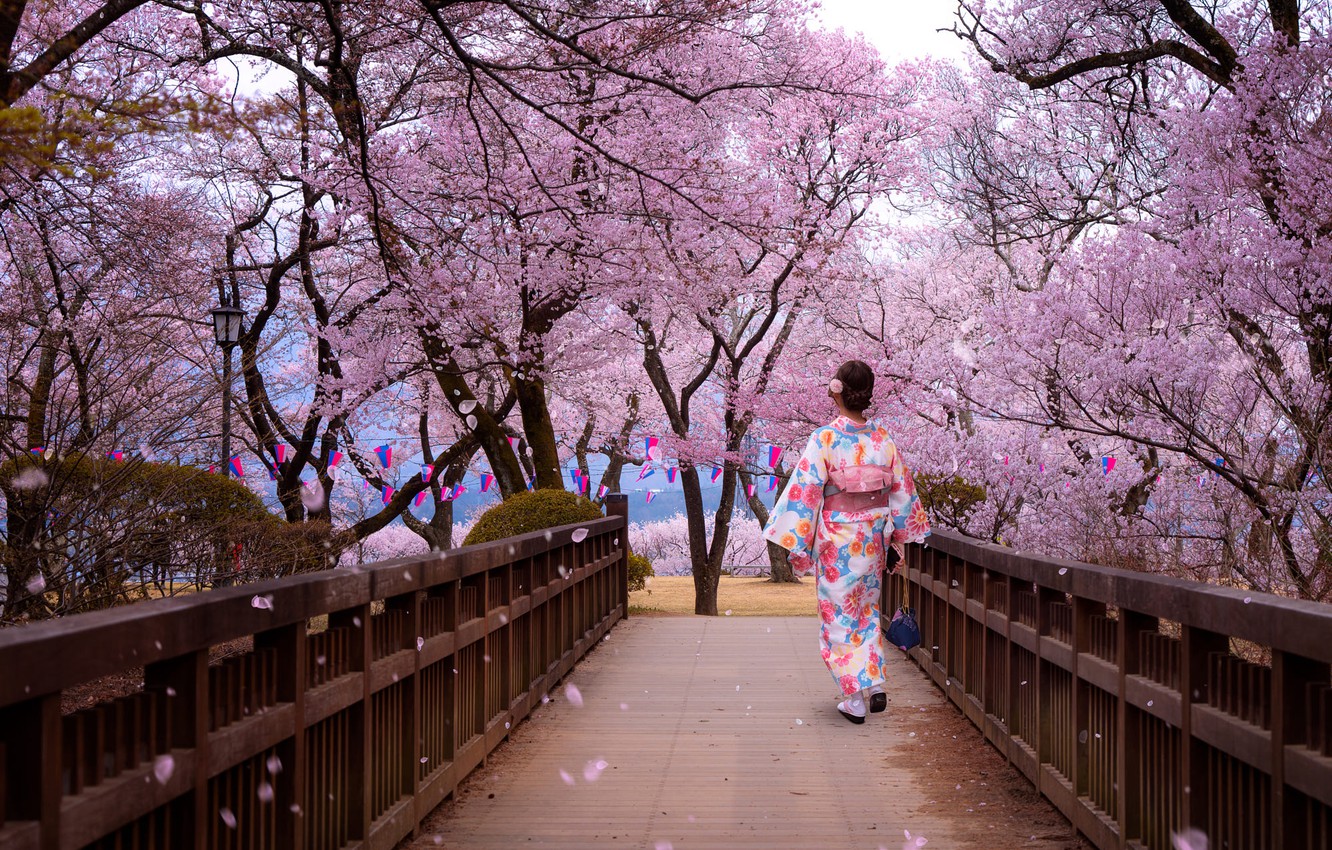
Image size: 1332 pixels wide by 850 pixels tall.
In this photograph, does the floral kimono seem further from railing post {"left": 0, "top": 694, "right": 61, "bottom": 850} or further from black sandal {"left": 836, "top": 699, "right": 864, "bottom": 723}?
railing post {"left": 0, "top": 694, "right": 61, "bottom": 850}

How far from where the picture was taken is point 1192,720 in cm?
322

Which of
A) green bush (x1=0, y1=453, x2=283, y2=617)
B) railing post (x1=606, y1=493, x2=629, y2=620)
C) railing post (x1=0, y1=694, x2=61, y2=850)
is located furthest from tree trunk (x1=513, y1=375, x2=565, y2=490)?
railing post (x1=0, y1=694, x2=61, y2=850)

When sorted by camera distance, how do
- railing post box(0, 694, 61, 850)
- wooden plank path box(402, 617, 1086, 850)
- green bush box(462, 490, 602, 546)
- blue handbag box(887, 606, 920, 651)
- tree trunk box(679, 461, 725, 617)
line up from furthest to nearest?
1. tree trunk box(679, 461, 725, 617)
2. green bush box(462, 490, 602, 546)
3. blue handbag box(887, 606, 920, 651)
4. wooden plank path box(402, 617, 1086, 850)
5. railing post box(0, 694, 61, 850)

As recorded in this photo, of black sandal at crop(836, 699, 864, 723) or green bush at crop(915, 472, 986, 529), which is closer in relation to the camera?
black sandal at crop(836, 699, 864, 723)

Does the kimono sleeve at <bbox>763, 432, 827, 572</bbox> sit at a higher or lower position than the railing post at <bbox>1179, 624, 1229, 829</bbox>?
higher

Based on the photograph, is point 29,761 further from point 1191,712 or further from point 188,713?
point 1191,712

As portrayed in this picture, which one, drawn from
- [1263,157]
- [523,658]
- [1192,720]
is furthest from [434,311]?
[1192,720]

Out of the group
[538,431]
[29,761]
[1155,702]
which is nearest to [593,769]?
[1155,702]

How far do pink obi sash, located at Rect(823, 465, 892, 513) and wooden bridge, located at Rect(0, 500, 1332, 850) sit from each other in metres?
0.57

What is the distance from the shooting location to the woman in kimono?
6.60 metres

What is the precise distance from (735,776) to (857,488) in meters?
1.83

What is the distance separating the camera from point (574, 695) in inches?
303

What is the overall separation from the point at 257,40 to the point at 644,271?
5.30 meters

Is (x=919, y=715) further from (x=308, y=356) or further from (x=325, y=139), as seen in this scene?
(x=308, y=356)
